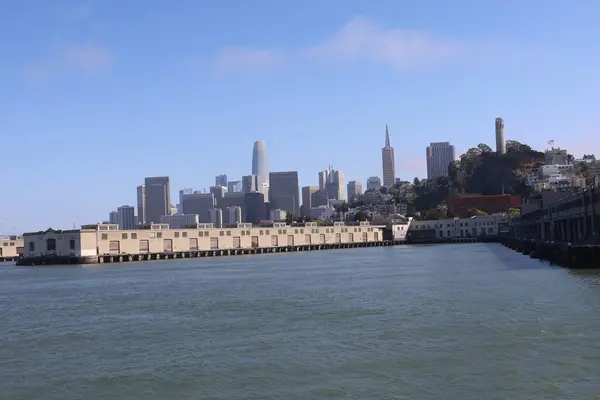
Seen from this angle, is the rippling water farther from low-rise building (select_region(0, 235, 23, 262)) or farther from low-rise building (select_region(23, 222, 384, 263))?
low-rise building (select_region(0, 235, 23, 262))

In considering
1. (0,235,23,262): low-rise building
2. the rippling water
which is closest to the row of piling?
the rippling water

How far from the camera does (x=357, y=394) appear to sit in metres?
17.3

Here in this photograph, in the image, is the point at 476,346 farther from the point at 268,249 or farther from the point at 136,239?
the point at 268,249

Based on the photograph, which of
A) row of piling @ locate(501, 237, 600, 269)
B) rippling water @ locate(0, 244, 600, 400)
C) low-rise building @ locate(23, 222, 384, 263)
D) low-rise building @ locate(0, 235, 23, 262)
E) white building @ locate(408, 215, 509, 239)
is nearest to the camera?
rippling water @ locate(0, 244, 600, 400)

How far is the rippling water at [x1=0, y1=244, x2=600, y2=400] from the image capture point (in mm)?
18266

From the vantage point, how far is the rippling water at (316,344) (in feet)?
59.9

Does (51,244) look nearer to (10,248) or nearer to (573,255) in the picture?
(10,248)

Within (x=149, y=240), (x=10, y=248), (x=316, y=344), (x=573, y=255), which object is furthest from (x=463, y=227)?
(x=316, y=344)

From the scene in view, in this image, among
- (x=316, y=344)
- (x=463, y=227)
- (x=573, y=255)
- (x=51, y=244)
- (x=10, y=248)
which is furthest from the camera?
(x=463, y=227)

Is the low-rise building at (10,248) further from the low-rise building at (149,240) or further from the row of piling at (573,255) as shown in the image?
the row of piling at (573,255)

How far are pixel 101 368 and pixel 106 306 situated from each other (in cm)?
1820

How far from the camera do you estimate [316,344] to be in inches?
942

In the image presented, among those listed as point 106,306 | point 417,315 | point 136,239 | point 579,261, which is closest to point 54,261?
point 136,239

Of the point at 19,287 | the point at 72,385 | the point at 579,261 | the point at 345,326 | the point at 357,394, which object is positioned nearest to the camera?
the point at 357,394
